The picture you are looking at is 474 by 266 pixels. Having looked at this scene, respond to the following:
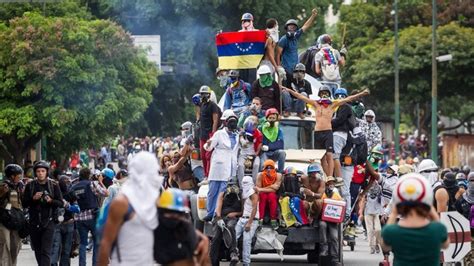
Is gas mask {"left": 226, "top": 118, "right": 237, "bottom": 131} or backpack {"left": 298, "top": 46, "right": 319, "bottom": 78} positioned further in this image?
backpack {"left": 298, "top": 46, "right": 319, "bottom": 78}

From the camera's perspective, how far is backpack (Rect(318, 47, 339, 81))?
26.1 meters

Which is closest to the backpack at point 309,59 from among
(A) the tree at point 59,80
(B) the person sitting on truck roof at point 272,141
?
(B) the person sitting on truck roof at point 272,141

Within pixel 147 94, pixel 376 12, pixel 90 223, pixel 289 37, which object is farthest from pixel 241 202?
pixel 376 12

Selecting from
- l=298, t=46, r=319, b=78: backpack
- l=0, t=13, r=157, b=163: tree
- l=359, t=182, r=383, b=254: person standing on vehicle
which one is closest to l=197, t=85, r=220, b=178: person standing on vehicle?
l=298, t=46, r=319, b=78: backpack

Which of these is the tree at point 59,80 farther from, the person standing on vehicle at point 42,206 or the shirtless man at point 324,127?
the person standing on vehicle at point 42,206

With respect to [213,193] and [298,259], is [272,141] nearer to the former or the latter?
[213,193]

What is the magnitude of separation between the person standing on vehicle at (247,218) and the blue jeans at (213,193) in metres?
0.35

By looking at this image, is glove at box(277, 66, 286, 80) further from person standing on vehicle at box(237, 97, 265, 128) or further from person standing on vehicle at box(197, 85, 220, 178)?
person standing on vehicle at box(197, 85, 220, 178)

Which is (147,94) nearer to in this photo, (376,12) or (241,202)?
(376,12)

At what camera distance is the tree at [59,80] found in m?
39.4

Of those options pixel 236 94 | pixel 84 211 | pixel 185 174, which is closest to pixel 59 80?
pixel 185 174

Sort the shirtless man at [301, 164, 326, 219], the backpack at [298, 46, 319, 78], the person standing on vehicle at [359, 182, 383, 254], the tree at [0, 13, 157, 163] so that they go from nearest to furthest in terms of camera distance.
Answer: the shirtless man at [301, 164, 326, 219]
the person standing on vehicle at [359, 182, 383, 254]
the backpack at [298, 46, 319, 78]
the tree at [0, 13, 157, 163]

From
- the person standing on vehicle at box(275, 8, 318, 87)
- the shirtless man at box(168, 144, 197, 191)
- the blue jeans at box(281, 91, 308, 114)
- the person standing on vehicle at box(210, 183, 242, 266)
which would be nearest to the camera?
the person standing on vehicle at box(210, 183, 242, 266)

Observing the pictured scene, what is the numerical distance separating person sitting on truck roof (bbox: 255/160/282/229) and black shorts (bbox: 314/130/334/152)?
221 cm
